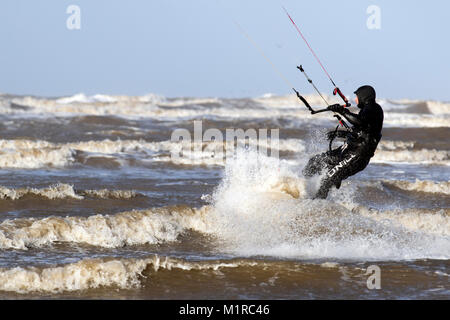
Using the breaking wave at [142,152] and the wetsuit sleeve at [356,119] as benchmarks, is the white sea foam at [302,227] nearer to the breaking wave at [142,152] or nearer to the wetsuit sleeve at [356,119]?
the wetsuit sleeve at [356,119]

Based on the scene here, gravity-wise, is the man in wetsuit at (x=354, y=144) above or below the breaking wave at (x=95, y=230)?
above

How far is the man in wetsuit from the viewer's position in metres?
11.2

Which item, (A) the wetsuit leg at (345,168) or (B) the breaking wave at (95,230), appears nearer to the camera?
(B) the breaking wave at (95,230)

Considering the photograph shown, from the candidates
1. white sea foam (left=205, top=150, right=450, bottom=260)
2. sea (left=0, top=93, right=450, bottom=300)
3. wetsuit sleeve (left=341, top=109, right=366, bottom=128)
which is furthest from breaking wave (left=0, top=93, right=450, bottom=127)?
wetsuit sleeve (left=341, top=109, right=366, bottom=128)

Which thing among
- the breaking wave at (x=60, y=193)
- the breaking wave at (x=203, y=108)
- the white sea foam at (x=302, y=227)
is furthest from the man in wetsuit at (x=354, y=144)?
the breaking wave at (x=203, y=108)

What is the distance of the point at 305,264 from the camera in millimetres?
9578

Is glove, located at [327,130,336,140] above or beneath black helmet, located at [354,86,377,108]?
beneath

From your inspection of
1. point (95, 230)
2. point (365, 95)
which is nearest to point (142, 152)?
point (95, 230)

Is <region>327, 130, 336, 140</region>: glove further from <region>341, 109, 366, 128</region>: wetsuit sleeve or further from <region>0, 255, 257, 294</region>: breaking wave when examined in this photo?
<region>0, 255, 257, 294</region>: breaking wave

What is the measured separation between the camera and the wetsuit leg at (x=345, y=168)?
11.6 meters

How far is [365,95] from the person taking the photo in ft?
37.2
